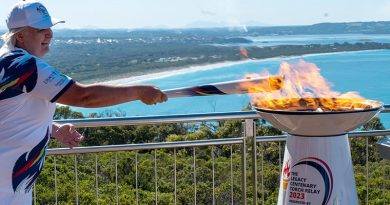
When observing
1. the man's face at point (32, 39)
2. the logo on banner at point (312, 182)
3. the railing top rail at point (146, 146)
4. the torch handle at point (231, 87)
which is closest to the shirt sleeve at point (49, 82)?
the man's face at point (32, 39)

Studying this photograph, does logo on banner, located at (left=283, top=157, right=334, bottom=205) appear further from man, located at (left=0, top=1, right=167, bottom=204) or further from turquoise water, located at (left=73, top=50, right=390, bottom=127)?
man, located at (left=0, top=1, right=167, bottom=204)

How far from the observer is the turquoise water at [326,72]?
19.8 feet

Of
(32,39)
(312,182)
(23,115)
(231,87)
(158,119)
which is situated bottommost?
(312,182)

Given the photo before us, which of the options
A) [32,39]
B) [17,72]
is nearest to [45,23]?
[32,39]

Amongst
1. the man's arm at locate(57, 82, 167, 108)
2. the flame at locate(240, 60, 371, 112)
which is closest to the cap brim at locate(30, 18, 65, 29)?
the man's arm at locate(57, 82, 167, 108)

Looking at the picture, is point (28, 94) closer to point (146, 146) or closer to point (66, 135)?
point (66, 135)

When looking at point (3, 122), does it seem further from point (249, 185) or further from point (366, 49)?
point (366, 49)

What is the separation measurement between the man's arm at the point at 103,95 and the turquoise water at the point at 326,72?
958mm

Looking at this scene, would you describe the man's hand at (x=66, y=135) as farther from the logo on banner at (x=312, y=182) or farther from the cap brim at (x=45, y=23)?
the logo on banner at (x=312, y=182)

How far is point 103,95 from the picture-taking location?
2.62 metres

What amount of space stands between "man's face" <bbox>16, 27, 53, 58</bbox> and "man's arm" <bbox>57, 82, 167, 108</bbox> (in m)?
0.24

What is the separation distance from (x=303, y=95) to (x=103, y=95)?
1384 mm

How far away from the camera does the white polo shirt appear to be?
253cm

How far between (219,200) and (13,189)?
290 centimetres
